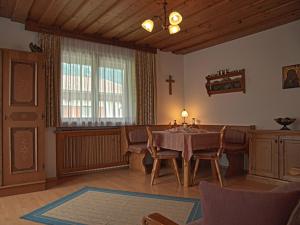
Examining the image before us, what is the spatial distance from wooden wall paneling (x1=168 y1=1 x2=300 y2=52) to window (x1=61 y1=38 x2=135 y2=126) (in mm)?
1393

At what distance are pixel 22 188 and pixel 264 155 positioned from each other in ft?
12.5

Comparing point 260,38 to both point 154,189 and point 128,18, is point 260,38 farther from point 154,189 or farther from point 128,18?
point 154,189

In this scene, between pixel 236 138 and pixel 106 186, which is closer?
pixel 106 186

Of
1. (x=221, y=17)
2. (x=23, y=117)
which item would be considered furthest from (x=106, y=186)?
(x=221, y=17)

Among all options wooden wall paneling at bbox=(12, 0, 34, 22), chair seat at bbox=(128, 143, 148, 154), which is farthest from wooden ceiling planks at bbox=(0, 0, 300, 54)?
chair seat at bbox=(128, 143, 148, 154)

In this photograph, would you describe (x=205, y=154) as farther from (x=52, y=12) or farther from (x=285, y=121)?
(x=52, y=12)

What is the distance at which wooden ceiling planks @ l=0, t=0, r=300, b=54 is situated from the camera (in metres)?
3.40

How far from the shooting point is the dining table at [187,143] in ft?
11.8

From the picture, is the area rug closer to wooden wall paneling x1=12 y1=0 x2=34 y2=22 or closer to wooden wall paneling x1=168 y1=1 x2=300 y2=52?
wooden wall paneling x1=12 y1=0 x2=34 y2=22

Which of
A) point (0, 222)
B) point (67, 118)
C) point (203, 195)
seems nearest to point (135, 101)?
point (67, 118)

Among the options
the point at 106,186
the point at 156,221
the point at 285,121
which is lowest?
the point at 106,186

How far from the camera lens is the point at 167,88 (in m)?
5.90

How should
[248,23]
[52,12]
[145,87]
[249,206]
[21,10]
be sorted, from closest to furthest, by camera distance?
[249,206] → [21,10] → [52,12] → [248,23] → [145,87]

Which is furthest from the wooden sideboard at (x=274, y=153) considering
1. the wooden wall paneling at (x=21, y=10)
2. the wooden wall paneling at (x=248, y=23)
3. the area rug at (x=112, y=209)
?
the wooden wall paneling at (x=21, y=10)
